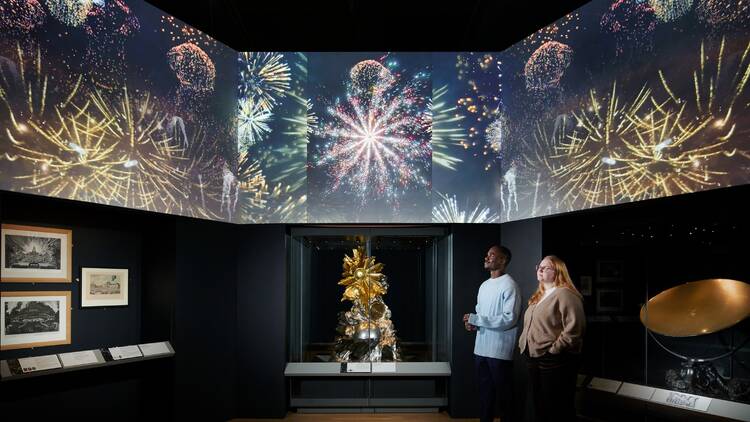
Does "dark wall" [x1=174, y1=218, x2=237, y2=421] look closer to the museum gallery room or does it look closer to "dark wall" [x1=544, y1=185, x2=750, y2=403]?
the museum gallery room

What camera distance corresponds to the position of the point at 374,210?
559 cm

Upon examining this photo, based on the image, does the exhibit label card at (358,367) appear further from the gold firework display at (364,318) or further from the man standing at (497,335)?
the man standing at (497,335)

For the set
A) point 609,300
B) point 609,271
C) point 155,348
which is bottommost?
point 155,348

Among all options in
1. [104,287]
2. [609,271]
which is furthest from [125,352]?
[609,271]

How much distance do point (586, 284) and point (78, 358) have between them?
3694 mm

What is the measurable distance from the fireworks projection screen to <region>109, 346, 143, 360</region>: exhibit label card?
3.61ft

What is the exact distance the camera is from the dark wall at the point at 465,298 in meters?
5.32

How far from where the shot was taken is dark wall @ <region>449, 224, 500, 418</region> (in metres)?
5.32

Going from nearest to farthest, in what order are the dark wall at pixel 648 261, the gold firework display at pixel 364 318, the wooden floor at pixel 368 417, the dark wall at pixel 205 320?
the dark wall at pixel 648 261 < the dark wall at pixel 205 320 < the wooden floor at pixel 368 417 < the gold firework display at pixel 364 318

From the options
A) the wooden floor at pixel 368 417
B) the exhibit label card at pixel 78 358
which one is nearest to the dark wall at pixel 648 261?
the wooden floor at pixel 368 417

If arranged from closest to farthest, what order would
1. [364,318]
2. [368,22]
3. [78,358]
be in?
[78,358] < [368,22] < [364,318]

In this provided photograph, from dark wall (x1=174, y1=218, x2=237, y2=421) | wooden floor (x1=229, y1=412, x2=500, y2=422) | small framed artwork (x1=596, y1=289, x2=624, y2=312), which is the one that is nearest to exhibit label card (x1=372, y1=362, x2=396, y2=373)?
wooden floor (x1=229, y1=412, x2=500, y2=422)

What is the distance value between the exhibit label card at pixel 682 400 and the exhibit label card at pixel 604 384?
1.09ft

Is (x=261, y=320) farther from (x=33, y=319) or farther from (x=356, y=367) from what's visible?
(x=33, y=319)
